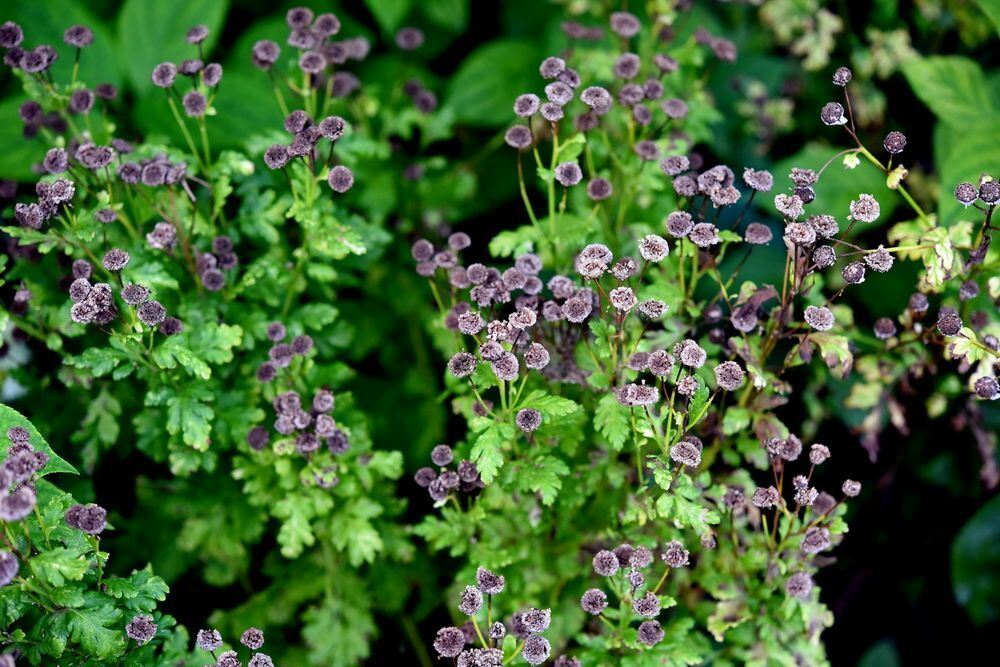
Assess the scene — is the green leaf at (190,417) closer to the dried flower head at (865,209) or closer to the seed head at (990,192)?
the dried flower head at (865,209)

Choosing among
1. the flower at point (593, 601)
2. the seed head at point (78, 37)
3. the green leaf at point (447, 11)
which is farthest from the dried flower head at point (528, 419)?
the green leaf at point (447, 11)

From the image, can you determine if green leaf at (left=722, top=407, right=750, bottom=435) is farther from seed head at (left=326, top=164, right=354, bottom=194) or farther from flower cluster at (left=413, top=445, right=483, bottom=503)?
seed head at (left=326, top=164, right=354, bottom=194)

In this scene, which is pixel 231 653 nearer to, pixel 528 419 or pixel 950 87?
pixel 528 419

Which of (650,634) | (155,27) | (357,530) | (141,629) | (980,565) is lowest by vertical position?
(980,565)

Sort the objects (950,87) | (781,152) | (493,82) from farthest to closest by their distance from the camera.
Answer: (781,152)
(493,82)
(950,87)

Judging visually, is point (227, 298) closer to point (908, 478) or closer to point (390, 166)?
point (390, 166)

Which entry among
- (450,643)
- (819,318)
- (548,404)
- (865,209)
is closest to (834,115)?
(865,209)

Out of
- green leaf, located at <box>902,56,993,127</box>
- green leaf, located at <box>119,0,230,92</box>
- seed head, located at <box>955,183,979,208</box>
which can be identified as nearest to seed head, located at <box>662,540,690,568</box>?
seed head, located at <box>955,183,979,208</box>

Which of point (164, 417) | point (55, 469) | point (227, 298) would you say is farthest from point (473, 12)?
point (55, 469)
